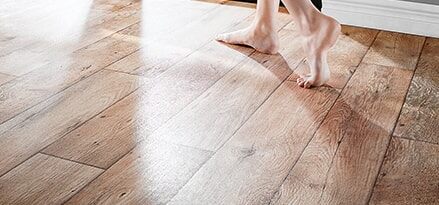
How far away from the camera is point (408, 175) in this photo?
1542mm

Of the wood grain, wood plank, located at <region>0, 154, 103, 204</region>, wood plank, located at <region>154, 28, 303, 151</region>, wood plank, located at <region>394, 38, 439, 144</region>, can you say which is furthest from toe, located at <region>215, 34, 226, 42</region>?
wood plank, located at <region>0, 154, 103, 204</region>

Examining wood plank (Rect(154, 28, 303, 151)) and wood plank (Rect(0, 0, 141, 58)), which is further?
wood plank (Rect(0, 0, 141, 58))

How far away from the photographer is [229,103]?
1.93 m

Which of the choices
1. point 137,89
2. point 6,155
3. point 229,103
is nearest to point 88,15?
point 137,89

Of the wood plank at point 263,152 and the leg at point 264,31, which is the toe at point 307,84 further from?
the leg at point 264,31

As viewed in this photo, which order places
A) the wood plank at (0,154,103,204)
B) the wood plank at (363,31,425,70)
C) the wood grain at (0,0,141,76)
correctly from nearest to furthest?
the wood plank at (0,154,103,204) < the wood grain at (0,0,141,76) < the wood plank at (363,31,425,70)

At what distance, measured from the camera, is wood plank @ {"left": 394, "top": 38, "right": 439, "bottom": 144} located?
1.78 metres

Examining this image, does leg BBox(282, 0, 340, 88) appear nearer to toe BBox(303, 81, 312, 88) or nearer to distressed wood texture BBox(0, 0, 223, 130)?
toe BBox(303, 81, 312, 88)

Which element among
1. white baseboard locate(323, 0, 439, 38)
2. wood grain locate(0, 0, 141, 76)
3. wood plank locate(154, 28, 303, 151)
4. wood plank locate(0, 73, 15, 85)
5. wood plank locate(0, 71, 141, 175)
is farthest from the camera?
white baseboard locate(323, 0, 439, 38)

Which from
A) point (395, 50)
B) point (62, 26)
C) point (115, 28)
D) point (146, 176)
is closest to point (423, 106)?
point (395, 50)

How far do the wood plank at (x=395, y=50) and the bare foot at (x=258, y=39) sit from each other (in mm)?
320

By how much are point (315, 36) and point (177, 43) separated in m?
0.59

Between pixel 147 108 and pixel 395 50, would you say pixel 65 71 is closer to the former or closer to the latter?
pixel 147 108

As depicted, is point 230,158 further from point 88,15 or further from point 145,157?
point 88,15
